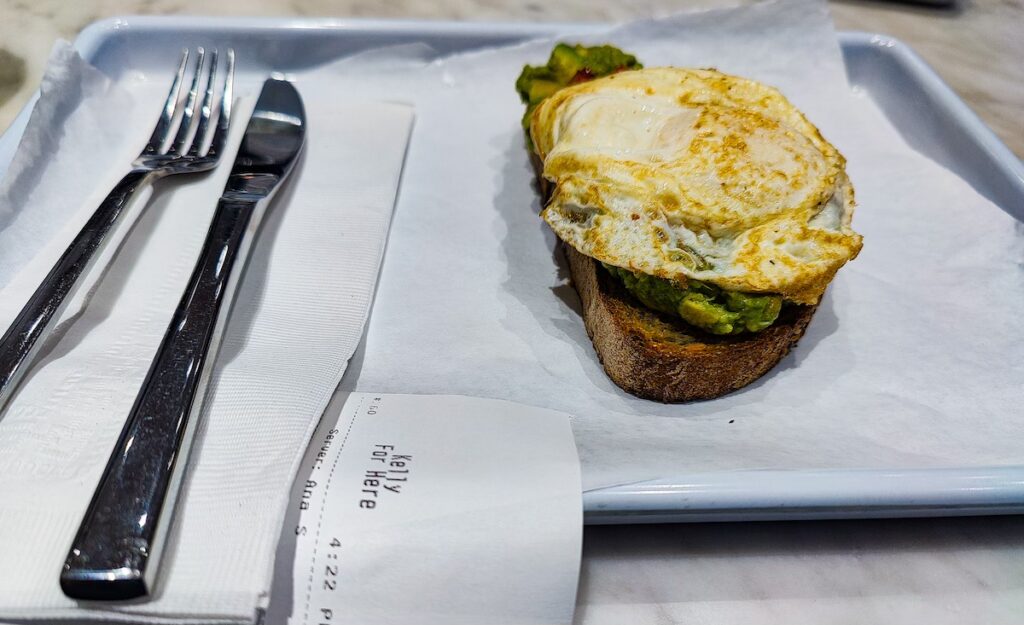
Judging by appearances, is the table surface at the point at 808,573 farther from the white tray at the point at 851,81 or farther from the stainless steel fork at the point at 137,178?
the stainless steel fork at the point at 137,178

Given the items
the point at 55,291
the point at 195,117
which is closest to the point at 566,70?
the point at 195,117

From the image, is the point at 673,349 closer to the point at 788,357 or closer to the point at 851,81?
the point at 788,357

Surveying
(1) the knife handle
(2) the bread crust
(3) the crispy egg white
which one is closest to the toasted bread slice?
(2) the bread crust

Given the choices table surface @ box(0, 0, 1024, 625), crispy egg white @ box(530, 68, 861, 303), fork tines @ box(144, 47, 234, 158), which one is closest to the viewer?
table surface @ box(0, 0, 1024, 625)

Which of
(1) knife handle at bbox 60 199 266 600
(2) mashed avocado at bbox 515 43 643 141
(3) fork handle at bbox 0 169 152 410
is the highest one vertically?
(2) mashed avocado at bbox 515 43 643 141

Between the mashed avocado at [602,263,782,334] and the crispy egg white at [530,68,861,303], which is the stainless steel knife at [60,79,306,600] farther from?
the mashed avocado at [602,263,782,334]

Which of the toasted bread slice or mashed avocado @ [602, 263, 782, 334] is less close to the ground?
mashed avocado @ [602, 263, 782, 334]

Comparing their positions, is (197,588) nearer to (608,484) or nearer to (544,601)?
(544,601)
